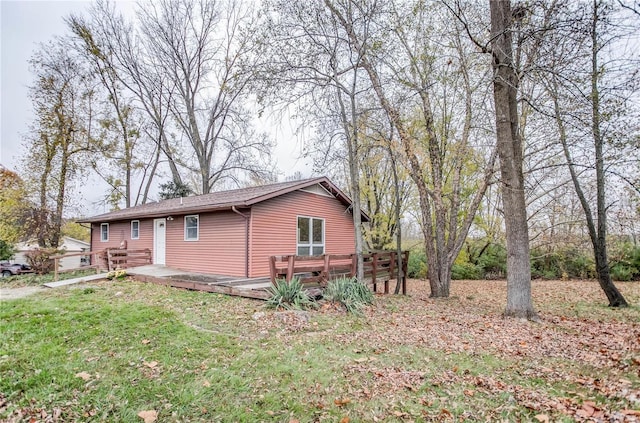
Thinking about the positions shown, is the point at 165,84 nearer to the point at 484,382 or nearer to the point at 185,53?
the point at 185,53

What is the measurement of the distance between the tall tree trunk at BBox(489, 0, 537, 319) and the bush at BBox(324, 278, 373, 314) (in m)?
3.20

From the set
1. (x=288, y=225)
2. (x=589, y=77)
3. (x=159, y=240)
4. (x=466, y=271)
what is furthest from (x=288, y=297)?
(x=466, y=271)

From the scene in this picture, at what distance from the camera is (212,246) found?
39.2ft

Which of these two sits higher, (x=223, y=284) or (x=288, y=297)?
(x=223, y=284)

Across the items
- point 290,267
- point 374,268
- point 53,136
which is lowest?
point 374,268

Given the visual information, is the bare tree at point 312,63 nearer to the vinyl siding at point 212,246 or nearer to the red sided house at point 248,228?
the red sided house at point 248,228

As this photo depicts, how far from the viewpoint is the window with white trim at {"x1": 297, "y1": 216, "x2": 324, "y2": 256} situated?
12.8m

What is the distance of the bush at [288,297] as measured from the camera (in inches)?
289

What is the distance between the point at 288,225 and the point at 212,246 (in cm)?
282

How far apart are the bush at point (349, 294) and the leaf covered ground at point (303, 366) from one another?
2.18ft

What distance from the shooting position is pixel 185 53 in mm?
22641

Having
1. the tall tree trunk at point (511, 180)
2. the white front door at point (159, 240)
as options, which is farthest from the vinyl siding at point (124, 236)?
the tall tree trunk at point (511, 180)

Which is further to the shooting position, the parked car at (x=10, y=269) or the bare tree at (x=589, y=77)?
the parked car at (x=10, y=269)

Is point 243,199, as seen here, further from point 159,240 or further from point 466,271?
point 466,271
